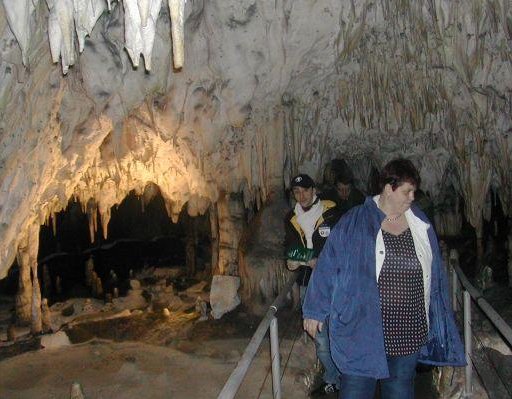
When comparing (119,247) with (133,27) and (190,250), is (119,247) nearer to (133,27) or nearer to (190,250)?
(190,250)

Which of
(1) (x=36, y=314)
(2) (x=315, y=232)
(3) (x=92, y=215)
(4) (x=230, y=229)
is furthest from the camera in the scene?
(3) (x=92, y=215)

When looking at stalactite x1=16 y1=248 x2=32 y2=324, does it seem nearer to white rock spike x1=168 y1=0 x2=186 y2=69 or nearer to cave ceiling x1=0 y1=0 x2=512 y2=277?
cave ceiling x1=0 y1=0 x2=512 y2=277

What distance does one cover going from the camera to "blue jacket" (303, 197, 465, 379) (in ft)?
6.91

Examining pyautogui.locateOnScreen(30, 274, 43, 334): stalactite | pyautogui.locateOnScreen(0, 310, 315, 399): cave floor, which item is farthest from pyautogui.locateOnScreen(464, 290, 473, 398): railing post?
pyautogui.locateOnScreen(30, 274, 43, 334): stalactite

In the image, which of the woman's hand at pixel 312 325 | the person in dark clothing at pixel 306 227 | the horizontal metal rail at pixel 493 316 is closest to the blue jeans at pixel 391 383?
the woman's hand at pixel 312 325

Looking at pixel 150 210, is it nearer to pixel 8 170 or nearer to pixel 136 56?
pixel 8 170

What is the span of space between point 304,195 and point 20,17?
2.16 m

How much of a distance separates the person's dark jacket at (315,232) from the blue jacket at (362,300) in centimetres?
117

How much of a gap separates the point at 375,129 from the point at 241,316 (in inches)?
145

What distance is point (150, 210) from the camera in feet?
55.8

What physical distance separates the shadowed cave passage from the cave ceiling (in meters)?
5.28

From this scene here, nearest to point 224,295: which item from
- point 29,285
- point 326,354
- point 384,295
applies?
point 29,285

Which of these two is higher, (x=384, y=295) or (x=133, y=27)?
(x=133, y=27)

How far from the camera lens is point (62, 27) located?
311 centimetres
